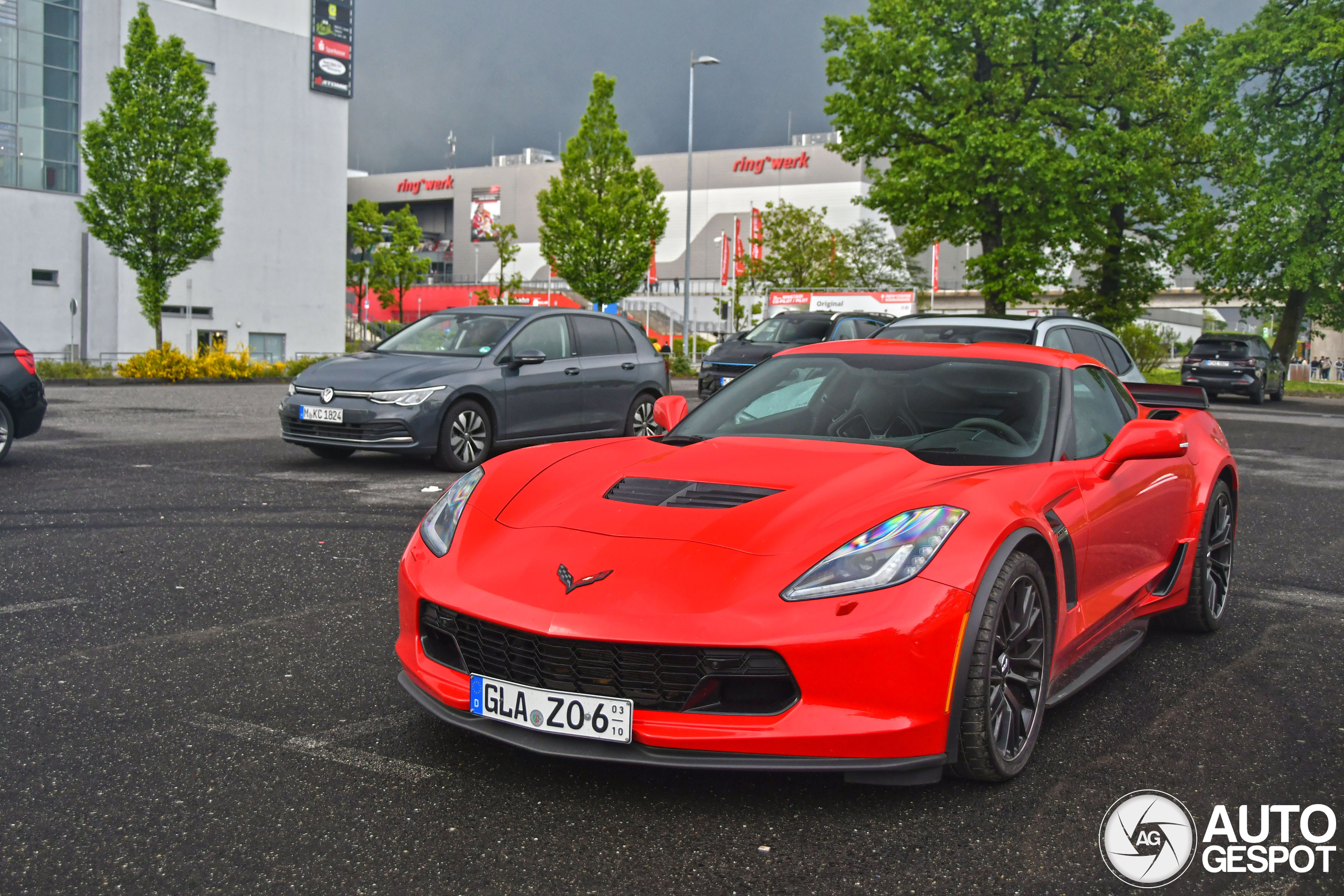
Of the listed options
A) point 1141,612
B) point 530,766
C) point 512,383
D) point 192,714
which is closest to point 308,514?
point 512,383

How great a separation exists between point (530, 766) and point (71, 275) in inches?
1747

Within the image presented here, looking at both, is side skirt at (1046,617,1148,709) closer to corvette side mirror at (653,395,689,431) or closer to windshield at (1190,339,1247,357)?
corvette side mirror at (653,395,689,431)

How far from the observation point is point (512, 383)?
10.8 m

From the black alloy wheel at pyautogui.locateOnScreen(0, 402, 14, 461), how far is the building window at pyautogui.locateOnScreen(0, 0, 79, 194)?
35.9m

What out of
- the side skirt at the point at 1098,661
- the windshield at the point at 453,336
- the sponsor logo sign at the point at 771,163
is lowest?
the side skirt at the point at 1098,661

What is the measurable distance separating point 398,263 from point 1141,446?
62.3 m

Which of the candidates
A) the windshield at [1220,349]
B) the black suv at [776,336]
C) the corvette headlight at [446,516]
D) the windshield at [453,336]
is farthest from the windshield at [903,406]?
the windshield at [1220,349]

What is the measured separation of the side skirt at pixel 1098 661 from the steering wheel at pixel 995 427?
77 cm

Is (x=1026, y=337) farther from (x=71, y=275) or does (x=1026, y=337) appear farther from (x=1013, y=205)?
(x=71, y=275)

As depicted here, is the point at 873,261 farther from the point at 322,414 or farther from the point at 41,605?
the point at 41,605

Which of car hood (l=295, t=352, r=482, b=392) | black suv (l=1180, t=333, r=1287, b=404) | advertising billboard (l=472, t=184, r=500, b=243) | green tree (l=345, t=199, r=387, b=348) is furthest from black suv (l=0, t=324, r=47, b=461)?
advertising billboard (l=472, t=184, r=500, b=243)

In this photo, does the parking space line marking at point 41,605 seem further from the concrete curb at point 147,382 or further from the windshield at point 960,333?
the concrete curb at point 147,382

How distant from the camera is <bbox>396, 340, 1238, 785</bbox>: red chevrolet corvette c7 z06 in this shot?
9.56ft

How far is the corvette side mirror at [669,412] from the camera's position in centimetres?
465
